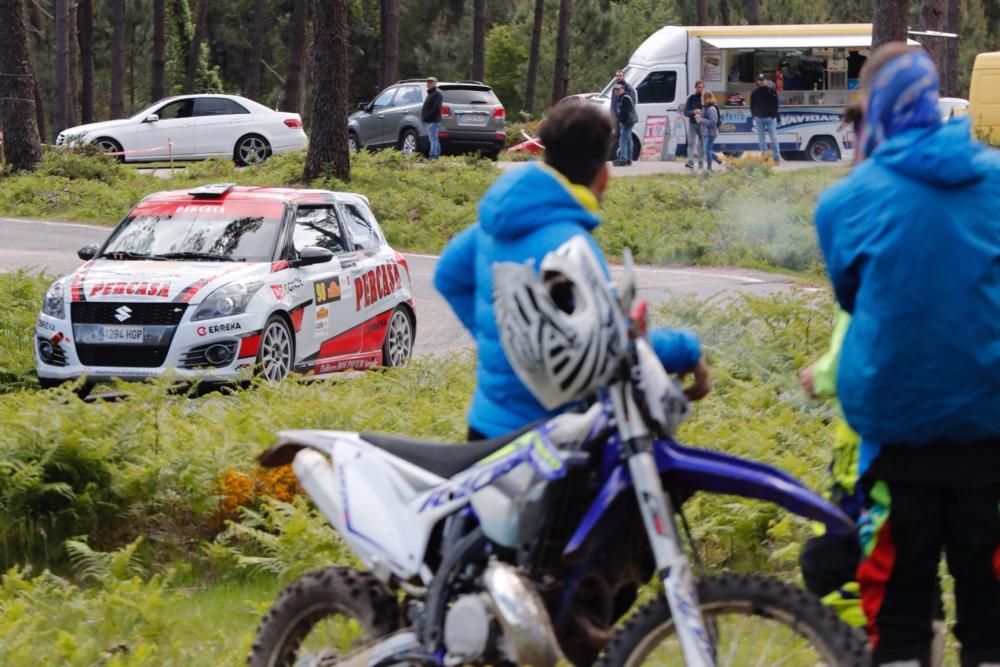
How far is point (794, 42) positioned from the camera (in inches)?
1613

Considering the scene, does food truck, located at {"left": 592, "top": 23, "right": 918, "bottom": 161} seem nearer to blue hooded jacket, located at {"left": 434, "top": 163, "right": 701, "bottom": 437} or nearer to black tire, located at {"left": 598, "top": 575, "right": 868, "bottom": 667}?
blue hooded jacket, located at {"left": 434, "top": 163, "right": 701, "bottom": 437}

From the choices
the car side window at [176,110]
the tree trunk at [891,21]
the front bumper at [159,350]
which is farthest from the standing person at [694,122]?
the front bumper at [159,350]

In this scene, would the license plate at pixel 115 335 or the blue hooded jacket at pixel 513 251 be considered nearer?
the blue hooded jacket at pixel 513 251

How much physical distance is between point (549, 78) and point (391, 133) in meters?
33.9

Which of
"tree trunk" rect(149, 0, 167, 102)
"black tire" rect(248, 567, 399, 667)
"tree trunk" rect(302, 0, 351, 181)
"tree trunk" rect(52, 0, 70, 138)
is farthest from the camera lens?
"tree trunk" rect(149, 0, 167, 102)

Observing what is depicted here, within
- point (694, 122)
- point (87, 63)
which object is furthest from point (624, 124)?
point (87, 63)

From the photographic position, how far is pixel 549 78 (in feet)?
237

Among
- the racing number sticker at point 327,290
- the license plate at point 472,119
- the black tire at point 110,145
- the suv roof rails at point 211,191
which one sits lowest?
the racing number sticker at point 327,290

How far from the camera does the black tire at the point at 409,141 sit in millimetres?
38581

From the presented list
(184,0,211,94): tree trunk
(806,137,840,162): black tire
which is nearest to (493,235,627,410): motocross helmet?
(806,137,840,162): black tire

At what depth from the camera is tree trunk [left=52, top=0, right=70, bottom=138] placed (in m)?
43.0

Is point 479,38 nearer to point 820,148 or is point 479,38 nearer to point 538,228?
point 820,148

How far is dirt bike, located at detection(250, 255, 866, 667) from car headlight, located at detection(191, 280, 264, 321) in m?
8.04

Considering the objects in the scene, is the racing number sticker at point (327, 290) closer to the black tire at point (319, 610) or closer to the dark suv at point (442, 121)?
the black tire at point (319, 610)
